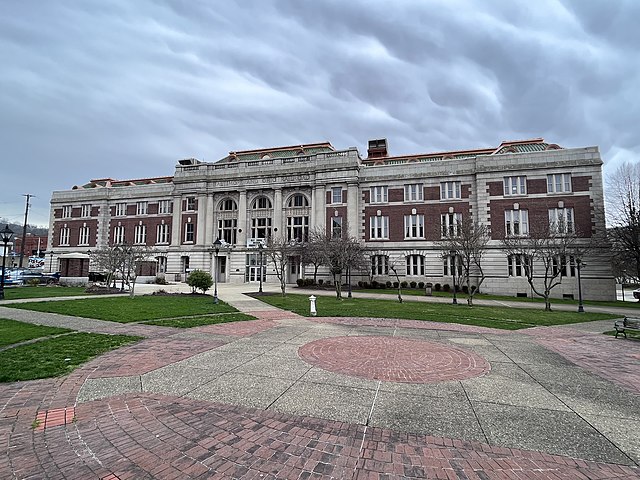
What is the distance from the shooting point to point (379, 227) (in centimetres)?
4025

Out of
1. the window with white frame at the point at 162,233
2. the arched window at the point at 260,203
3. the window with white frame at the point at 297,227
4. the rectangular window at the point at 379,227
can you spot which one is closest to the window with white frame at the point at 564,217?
the rectangular window at the point at 379,227

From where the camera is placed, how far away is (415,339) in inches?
412

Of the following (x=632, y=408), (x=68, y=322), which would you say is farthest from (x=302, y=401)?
(x=68, y=322)

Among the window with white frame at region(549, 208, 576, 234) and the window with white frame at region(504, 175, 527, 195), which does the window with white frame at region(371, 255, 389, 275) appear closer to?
the window with white frame at region(504, 175, 527, 195)

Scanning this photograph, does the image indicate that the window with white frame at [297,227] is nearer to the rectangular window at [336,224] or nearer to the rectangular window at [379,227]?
the rectangular window at [336,224]

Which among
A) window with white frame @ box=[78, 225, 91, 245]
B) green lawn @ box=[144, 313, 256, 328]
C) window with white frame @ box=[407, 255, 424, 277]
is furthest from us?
window with white frame @ box=[78, 225, 91, 245]

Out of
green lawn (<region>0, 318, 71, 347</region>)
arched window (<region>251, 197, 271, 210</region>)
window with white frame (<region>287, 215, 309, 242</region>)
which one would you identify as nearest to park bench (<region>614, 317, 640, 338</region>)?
green lawn (<region>0, 318, 71, 347</region>)

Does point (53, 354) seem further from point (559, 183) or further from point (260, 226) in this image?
point (559, 183)

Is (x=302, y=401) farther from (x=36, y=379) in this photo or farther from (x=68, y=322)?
(x=68, y=322)

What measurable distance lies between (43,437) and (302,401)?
10.9 ft

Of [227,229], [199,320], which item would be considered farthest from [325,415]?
[227,229]

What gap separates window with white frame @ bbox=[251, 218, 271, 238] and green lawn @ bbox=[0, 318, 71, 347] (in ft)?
111

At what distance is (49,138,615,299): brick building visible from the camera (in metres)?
33.8

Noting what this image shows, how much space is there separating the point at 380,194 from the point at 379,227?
4.05 meters
